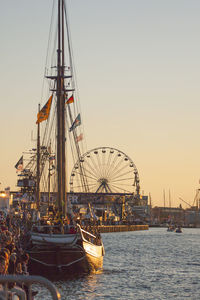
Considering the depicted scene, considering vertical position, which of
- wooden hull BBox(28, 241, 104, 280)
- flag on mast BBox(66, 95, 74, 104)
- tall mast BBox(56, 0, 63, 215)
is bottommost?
wooden hull BBox(28, 241, 104, 280)

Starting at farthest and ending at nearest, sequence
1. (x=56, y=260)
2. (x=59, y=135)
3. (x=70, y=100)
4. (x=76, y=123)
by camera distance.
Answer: (x=76, y=123)
(x=70, y=100)
(x=59, y=135)
(x=56, y=260)

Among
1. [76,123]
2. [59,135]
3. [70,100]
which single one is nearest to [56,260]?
[59,135]

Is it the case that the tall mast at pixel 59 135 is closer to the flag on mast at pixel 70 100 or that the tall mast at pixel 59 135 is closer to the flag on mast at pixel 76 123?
the flag on mast at pixel 70 100

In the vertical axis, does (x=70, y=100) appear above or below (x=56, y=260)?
above

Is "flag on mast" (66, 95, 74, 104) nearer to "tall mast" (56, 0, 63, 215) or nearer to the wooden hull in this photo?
"tall mast" (56, 0, 63, 215)

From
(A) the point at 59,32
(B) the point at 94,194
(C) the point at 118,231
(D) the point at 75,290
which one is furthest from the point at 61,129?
(C) the point at 118,231

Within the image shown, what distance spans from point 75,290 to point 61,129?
1654 centimetres

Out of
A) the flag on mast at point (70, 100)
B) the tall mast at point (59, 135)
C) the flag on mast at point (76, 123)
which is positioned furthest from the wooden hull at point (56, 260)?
the flag on mast at point (76, 123)

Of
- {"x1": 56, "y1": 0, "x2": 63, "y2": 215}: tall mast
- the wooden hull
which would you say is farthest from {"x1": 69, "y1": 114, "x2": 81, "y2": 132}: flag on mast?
the wooden hull

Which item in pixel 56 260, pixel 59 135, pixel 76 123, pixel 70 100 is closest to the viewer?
pixel 56 260

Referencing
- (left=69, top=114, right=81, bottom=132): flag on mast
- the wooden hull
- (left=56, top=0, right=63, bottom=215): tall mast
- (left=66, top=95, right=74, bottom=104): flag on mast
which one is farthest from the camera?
(left=69, top=114, right=81, bottom=132): flag on mast

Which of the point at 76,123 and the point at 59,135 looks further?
the point at 76,123

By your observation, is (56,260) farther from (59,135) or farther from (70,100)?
(70,100)

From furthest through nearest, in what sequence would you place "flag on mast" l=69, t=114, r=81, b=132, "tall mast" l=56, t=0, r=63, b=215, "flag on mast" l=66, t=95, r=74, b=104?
"flag on mast" l=69, t=114, r=81, b=132 → "flag on mast" l=66, t=95, r=74, b=104 → "tall mast" l=56, t=0, r=63, b=215
